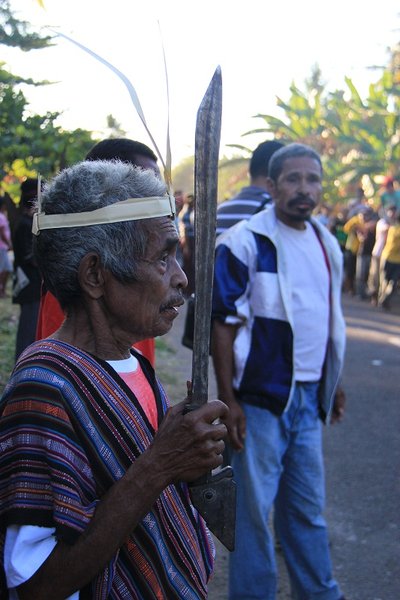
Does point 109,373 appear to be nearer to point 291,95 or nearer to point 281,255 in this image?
point 281,255

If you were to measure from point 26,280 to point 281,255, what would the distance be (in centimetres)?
228

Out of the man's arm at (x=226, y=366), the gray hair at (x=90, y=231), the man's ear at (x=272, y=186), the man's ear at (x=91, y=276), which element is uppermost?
the gray hair at (x=90, y=231)

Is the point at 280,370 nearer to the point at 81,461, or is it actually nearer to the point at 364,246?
the point at 81,461

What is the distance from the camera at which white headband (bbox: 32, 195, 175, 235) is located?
1.60 metres

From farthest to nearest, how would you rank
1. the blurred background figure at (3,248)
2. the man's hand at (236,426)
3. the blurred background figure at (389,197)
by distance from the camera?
the blurred background figure at (389,197) < the blurred background figure at (3,248) < the man's hand at (236,426)

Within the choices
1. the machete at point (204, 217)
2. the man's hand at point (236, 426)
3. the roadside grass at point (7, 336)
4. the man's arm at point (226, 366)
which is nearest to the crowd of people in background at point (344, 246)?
the roadside grass at point (7, 336)

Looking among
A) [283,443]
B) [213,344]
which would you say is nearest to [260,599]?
[283,443]

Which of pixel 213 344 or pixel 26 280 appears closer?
pixel 213 344

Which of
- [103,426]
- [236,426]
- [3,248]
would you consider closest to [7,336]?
[3,248]

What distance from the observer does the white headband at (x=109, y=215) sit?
5.26ft

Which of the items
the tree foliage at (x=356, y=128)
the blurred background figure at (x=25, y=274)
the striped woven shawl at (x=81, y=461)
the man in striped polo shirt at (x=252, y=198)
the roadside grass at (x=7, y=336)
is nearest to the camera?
the striped woven shawl at (x=81, y=461)

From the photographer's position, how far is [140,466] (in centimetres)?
151

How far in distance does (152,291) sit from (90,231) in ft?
0.64

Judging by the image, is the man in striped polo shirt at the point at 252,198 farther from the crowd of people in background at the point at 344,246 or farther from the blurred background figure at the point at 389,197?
the blurred background figure at the point at 389,197
